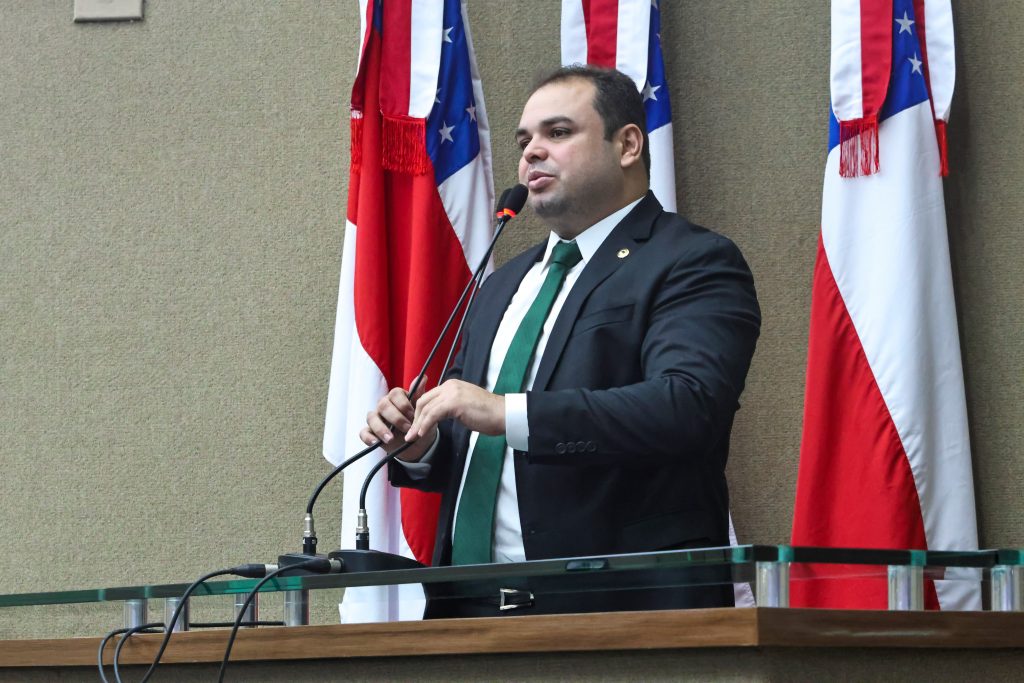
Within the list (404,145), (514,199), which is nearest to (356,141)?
(404,145)

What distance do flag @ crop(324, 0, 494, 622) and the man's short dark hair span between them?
82cm

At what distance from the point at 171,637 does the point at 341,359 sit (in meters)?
1.72

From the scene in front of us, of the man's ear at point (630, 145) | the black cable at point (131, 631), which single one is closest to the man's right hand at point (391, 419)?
the black cable at point (131, 631)

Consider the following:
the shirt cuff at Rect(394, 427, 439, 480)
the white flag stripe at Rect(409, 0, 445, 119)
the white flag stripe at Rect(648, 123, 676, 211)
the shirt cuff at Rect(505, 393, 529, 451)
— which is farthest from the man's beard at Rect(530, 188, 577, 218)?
the white flag stripe at Rect(409, 0, 445, 119)

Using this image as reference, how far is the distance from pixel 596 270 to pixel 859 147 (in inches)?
42.7

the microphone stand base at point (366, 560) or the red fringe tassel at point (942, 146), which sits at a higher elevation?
the red fringe tassel at point (942, 146)

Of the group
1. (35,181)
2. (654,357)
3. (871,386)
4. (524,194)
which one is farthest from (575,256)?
(35,181)

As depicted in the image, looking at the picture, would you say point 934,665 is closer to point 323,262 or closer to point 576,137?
point 576,137

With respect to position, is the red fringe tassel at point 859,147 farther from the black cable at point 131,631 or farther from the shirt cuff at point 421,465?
the black cable at point 131,631

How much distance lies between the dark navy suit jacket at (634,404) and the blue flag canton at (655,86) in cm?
96

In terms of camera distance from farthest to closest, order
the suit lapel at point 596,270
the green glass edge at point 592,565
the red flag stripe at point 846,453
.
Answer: the red flag stripe at point 846,453 → the suit lapel at point 596,270 → the green glass edge at point 592,565

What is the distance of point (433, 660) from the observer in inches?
53.0

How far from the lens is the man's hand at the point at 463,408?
1.69 m

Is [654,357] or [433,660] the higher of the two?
[654,357]
